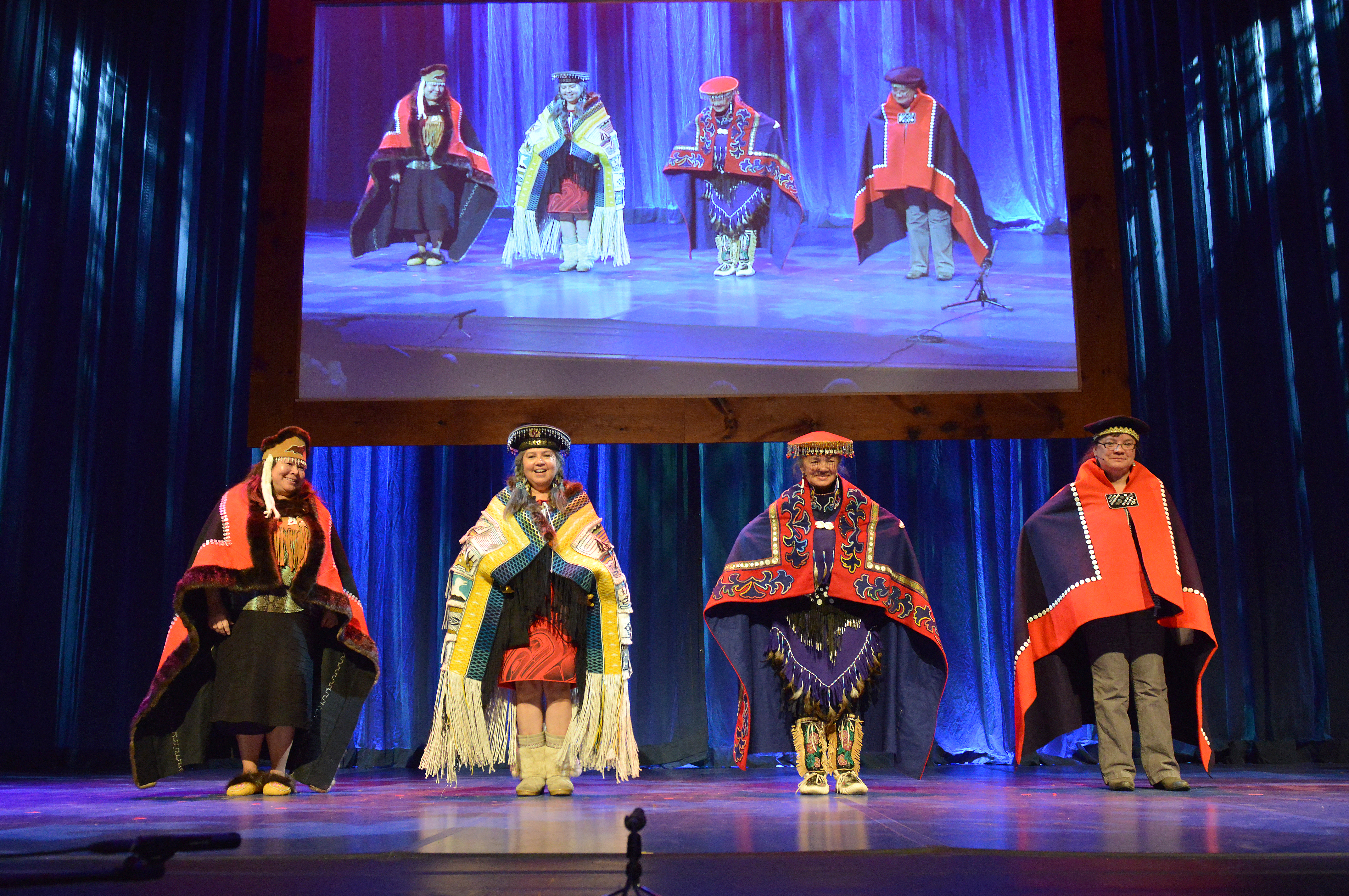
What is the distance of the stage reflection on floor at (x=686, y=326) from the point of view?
198 inches

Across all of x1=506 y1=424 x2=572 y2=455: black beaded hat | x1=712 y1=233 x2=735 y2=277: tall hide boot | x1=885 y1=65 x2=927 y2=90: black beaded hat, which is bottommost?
x1=506 y1=424 x2=572 y2=455: black beaded hat

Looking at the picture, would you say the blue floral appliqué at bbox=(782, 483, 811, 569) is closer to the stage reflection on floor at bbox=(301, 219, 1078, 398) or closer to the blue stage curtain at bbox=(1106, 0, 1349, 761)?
the stage reflection on floor at bbox=(301, 219, 1078, 398)

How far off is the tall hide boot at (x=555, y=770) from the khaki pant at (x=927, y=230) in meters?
2.72

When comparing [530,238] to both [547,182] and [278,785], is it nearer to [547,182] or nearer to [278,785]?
[547,182]

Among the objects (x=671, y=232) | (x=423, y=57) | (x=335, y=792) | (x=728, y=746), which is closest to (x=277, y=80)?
(x=423, y=57)

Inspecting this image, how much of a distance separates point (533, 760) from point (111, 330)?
3141 mm

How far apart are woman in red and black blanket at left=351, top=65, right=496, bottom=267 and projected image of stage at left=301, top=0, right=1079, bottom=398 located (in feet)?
0.05

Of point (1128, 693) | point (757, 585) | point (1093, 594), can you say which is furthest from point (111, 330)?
point (1128, 693)

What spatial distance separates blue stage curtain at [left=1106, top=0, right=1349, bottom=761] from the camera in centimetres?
503

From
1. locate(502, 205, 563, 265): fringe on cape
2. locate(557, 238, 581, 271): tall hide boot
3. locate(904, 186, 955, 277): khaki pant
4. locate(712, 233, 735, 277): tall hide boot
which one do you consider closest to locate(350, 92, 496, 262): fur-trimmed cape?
locate(502, 205, 563, 265): fringe on cape

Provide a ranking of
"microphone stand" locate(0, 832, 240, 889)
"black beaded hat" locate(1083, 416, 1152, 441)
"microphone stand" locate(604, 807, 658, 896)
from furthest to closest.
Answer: "black beaded hat" locate(1083, 416, 1152, 441) < "microphone stand" locate(604, 807, 658, 896) < "microphone stand" locate(0, 832, 240, 889)

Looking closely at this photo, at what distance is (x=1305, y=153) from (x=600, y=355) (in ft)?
11.5

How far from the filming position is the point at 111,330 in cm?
534

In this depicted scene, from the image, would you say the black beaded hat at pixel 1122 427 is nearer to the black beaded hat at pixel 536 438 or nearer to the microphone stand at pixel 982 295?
the microphone stand at pixel 982 295
